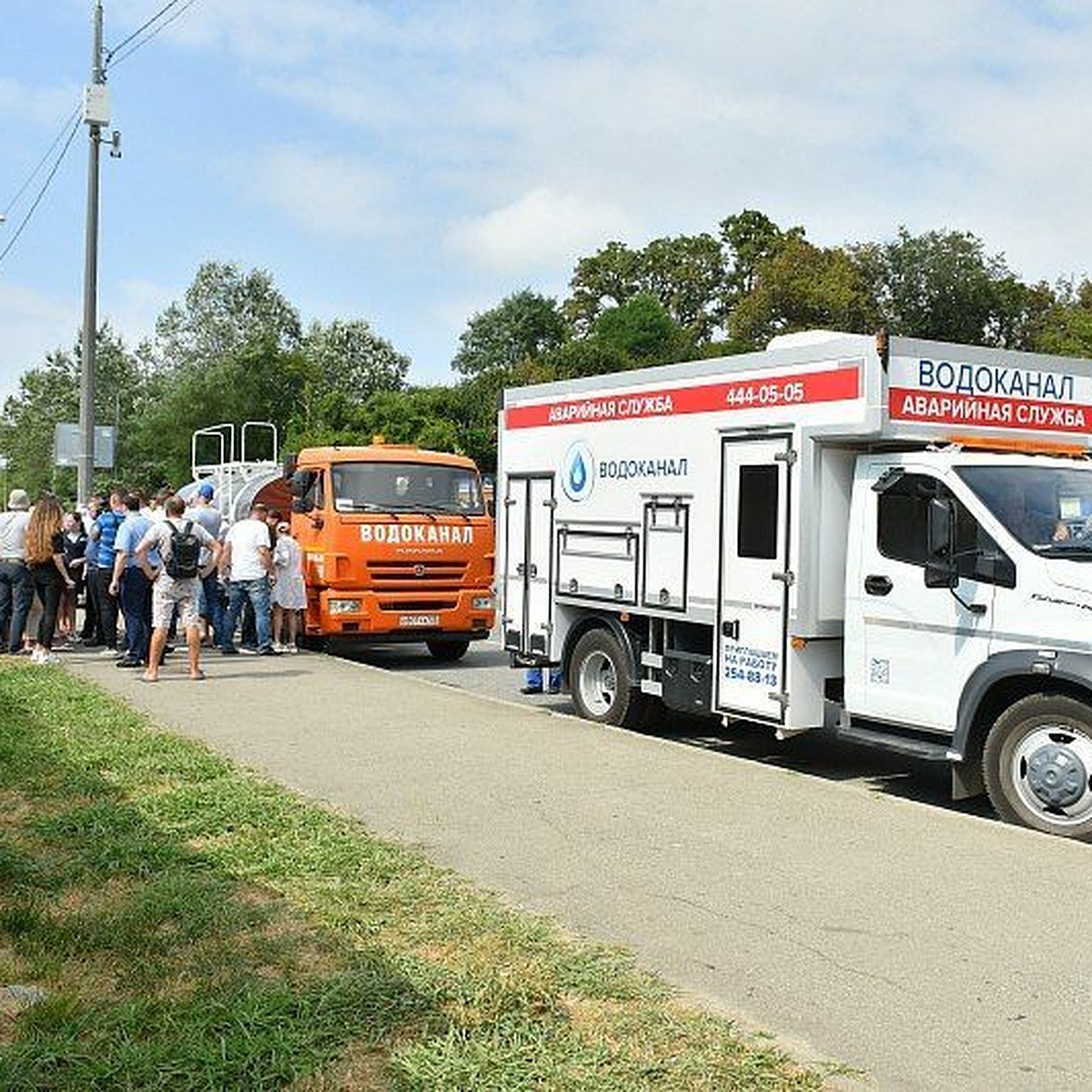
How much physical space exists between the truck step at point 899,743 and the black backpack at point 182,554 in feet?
20.7

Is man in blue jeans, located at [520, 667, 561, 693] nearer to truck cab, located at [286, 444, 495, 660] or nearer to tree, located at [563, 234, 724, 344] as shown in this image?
truck cab, located at [286, 444, 495, 660]

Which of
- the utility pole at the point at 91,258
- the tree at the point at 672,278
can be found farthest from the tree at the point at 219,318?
the utility pole at the point at 91,258

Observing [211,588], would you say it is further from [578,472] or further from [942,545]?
[942,545]

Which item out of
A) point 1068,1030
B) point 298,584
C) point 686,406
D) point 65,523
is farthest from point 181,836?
point 65,523

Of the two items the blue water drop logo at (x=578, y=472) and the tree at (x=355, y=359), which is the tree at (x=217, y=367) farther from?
the blue water drop logo at (x=578, y=472)

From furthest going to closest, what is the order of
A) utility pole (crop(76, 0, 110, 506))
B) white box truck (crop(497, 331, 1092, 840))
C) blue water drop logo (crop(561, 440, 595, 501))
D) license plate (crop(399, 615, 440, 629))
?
1. utility pole (crop(76, 0, 110, 506))
2. license plate (crop(399, 615, 440, 629))
3. blue water drop logo (crop(561, 440, 595, 501))
4. white box truck (crop(497, 331, 1092, 840))

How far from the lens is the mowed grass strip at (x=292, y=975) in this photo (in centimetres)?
421

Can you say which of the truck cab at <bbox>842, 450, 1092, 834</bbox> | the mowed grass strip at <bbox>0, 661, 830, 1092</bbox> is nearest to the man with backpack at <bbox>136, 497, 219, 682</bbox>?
the mowed grass strip at <bbox>0, 661, 830, 1092</bbox>

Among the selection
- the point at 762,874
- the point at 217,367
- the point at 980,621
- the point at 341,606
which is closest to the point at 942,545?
the point at 980,621

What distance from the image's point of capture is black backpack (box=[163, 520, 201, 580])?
41.0ft

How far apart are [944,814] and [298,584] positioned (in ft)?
29.8

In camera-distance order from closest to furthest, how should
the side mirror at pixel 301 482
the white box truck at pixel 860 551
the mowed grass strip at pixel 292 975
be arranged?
the mowed grass strip at pixel 292 975 → the white box truck at pixel 860 551 → the side mirror at pixel 301 482

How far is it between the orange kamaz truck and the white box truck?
13.7 ft

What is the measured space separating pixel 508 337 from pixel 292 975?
7750 centimetres
